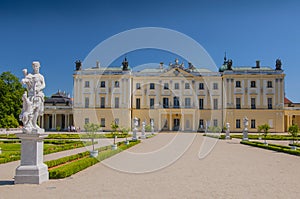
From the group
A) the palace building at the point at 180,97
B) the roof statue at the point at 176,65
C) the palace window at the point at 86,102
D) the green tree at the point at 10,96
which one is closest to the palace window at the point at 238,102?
the palace building at the point at 180,97

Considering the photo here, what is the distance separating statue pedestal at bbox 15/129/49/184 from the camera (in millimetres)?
7117

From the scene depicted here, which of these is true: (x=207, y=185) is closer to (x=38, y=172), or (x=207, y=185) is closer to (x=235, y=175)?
(x=235, y=175)

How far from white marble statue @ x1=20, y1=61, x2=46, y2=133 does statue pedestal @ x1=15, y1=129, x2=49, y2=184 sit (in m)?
0.17

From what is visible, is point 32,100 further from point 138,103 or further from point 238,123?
point 238,123

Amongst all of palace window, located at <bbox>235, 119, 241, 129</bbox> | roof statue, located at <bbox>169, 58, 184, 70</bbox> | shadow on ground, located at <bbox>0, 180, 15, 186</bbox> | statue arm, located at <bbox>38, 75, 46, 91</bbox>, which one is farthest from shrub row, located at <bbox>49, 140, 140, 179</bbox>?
roof statue, located at <bbox>169, 58, 184, 70</bbox>

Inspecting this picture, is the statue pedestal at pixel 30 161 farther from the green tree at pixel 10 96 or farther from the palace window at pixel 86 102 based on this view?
the palace window at pixel 86 102

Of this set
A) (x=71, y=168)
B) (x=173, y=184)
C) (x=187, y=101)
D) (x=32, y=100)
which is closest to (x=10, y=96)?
(x=187, y=101)

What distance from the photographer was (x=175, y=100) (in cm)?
4391

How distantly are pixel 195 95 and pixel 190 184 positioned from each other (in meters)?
36.8

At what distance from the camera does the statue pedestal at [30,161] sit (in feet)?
23.4

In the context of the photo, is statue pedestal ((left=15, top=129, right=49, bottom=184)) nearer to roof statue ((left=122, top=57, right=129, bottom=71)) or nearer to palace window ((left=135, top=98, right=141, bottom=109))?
palace window ((left=135, top=98, right=141, bottom=109))

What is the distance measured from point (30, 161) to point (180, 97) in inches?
1464

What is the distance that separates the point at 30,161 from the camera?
7.19 metres

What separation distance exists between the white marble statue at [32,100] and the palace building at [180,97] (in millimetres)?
Answer: 34896
